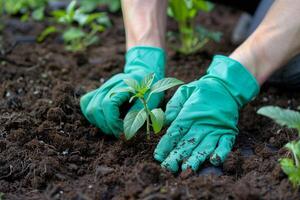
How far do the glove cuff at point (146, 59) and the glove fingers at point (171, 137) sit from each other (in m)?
0.39

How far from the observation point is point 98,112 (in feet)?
6.69

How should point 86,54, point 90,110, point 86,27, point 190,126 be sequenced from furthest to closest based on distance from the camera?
1. point 86,27
2. point 86,54
3. point 90,110
4. point 190,126

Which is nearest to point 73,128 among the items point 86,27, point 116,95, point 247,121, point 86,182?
point 116,95

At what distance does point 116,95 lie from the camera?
2020mm

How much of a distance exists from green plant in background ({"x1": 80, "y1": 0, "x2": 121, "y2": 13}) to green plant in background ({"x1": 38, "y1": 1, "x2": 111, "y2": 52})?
0.10m

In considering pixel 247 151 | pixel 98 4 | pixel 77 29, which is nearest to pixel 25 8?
pixel 98 4

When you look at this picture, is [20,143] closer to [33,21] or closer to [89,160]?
[89,160]

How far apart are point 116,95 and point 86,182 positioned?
400mm

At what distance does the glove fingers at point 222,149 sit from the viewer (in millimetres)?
1831

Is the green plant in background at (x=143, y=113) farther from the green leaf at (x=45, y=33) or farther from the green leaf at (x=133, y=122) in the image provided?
the green leaf at (x=45, y=33)

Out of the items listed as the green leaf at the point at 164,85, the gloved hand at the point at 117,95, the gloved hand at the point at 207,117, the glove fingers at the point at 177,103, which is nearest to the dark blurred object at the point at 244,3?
the gloved hand at the point at 117,95

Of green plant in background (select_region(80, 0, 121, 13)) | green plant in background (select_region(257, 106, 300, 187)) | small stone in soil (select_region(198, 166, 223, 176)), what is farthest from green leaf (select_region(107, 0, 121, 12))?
green plant in background (select_region(257, 106, 300, 187))

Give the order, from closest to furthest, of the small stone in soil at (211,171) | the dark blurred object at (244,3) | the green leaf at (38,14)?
the small stone in soil at (211,171) < the dark blurred object at (244,3) < the green leaf at (38,14)

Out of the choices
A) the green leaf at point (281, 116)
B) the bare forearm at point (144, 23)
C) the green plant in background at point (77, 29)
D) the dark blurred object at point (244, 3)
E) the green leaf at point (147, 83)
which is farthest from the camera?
the dark blurred object at point (244, 3)
